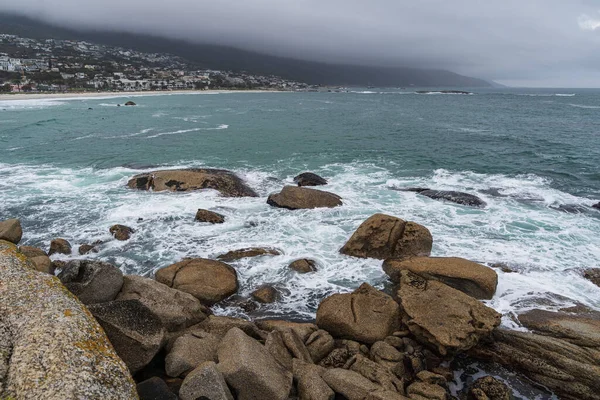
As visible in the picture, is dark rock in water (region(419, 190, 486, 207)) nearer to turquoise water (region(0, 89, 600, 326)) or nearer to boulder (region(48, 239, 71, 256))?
turquoise water (region(0, 89, 600, 326))

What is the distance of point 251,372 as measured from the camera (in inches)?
278

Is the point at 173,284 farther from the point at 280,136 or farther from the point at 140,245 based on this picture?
the point at 280,136

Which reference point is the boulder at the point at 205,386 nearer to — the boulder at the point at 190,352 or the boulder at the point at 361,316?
the boulder at the point at 190,352

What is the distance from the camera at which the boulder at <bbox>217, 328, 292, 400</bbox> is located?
7031mm

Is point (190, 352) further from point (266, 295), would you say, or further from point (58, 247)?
point (58, 247)

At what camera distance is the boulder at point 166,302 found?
9273mm

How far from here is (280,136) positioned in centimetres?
4531

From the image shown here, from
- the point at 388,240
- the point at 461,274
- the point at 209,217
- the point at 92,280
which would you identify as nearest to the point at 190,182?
the point at 209,217

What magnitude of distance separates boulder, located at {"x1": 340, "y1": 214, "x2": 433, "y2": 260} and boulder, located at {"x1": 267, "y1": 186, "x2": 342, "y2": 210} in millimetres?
5471

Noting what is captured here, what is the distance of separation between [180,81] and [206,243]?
633ft

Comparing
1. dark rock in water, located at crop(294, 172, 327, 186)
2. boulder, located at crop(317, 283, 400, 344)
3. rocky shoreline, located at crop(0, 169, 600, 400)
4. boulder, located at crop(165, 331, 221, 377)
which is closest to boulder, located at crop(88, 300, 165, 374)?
rocky shoreline, located at crop(0, 169, 600, 400)

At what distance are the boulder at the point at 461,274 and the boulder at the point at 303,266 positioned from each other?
11.5 ft

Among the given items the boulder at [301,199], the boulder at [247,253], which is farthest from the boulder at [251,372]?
the boulder at [301,199]

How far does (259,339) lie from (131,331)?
331 centimetres
